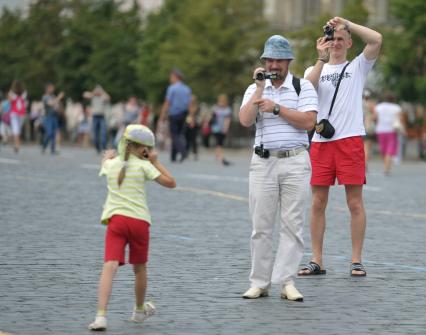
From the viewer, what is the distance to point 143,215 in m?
8.79

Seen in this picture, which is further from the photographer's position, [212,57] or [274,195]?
[212,57]

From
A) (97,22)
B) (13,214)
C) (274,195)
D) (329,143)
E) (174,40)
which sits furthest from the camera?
(97,22)

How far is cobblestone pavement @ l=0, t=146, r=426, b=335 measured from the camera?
8.85 metres

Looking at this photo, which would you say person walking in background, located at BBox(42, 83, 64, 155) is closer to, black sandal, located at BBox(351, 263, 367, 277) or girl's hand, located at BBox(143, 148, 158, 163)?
black sandal, located at BBox(351, 263, 367, 277)

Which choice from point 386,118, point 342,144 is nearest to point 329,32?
point 342,144

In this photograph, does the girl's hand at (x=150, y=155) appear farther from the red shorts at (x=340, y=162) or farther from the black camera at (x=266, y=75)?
the red shorts at (x=340, y=162)

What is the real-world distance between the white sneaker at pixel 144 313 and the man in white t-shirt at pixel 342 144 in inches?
107

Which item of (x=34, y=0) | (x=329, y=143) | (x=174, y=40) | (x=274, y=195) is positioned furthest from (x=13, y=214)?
(x=34, y=0)

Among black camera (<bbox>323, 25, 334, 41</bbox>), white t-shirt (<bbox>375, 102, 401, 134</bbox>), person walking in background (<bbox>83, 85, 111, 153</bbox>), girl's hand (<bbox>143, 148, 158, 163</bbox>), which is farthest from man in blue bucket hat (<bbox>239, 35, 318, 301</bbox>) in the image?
person walking in background (<bbox>83, 85, 111, 153</bbox>)

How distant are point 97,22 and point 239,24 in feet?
44.9

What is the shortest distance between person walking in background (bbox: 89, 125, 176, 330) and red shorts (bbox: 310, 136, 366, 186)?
9.43 ft

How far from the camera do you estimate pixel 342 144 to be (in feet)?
37.7

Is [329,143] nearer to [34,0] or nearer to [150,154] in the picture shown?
[150,154]

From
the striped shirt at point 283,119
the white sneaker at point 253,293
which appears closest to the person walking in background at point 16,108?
the striped shirt at point 283,119
